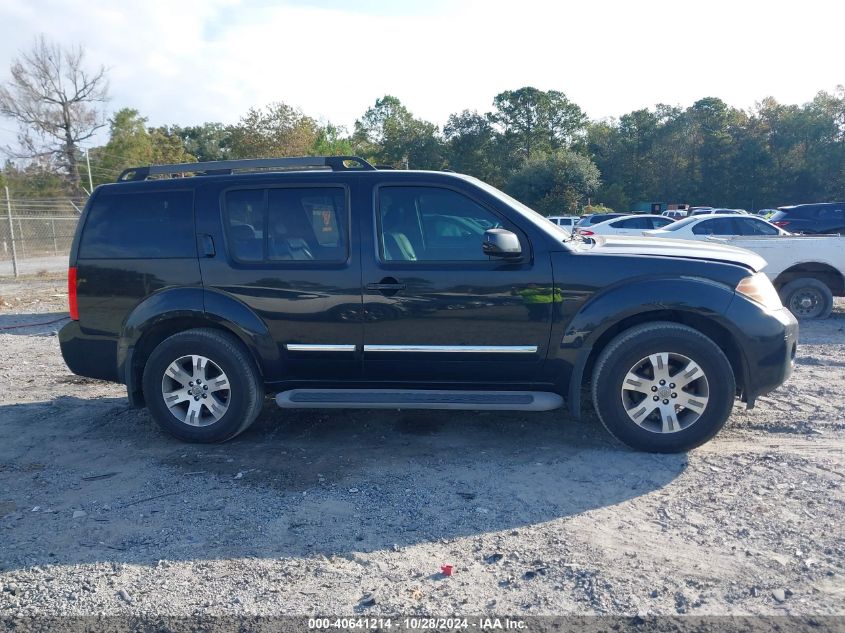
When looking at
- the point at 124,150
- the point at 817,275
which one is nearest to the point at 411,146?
the point at 124,150

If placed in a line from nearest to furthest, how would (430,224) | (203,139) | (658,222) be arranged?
(430,224) < (658,222) < (203,139)

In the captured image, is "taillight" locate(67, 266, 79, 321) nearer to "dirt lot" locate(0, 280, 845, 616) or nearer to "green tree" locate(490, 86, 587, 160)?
"dirt lot" locate(0, 280, 845, 616)

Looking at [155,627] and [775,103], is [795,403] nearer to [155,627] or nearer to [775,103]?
[155,627]

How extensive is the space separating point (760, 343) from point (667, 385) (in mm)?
674

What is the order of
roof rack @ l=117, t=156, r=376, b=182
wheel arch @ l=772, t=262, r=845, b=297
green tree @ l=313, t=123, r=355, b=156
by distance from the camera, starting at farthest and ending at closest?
green tree @ l=313, t=123, r=355, b=156, wheel arch @ l=772, t=262, r=845, b=297, roof rack @ l=117, t=156, r=376, b=182

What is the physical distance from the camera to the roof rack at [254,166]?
5227 mm

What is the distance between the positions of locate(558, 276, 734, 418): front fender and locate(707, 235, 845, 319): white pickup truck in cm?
616

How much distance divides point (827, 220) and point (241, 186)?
18661mm

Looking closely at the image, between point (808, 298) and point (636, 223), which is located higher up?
point (636, 223)

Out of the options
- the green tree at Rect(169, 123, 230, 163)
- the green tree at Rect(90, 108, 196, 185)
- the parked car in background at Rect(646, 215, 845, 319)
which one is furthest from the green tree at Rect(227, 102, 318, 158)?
the green tree at Rect(169, 123, 230, 163)

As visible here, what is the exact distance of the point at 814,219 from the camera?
1898cm

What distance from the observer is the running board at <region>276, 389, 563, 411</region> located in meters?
4.67

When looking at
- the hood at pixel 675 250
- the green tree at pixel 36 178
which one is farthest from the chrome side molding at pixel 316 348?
the green tree at pixel 36 178

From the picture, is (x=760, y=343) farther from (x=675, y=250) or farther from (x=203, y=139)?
(x=203, y=139)
